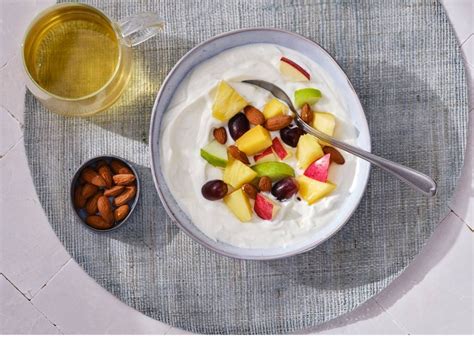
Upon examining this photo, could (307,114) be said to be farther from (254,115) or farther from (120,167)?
(120,167)

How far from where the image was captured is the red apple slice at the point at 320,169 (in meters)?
1.19

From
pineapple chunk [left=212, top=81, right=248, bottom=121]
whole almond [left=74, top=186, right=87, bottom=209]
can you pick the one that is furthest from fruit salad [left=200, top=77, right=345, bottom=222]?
whole almond [left=74, top=186, right=87, bottom=209]

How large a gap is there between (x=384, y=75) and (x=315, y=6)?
0.19 metres

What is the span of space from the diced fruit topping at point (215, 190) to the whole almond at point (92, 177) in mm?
213

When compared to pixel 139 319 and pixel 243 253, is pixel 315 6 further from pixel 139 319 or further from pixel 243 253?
pixel 139 319

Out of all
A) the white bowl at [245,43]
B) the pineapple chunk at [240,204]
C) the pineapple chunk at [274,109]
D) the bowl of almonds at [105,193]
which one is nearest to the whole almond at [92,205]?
the bowl of almonds at [105,193]

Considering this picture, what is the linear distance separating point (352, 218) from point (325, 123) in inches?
8.1

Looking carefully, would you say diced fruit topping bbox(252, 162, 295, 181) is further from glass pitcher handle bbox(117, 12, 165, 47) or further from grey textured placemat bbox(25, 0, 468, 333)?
glass pitcher handle bbox(117, 12, 165, 47)

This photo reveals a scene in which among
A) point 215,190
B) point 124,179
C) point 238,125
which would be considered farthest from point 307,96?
point 124,179

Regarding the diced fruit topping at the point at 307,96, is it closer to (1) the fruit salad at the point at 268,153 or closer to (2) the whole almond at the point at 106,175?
(1) the fruit salad at the point at 268,153

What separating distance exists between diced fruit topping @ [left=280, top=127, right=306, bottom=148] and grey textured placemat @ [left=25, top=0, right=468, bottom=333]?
0.59ft

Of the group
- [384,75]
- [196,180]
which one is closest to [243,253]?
[196,180]

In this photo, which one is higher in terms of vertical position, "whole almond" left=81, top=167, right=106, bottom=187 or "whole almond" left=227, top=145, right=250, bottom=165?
"whole almond" left=227, top=145, right=250, bottom=165

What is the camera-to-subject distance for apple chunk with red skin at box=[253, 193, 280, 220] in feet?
3.94
